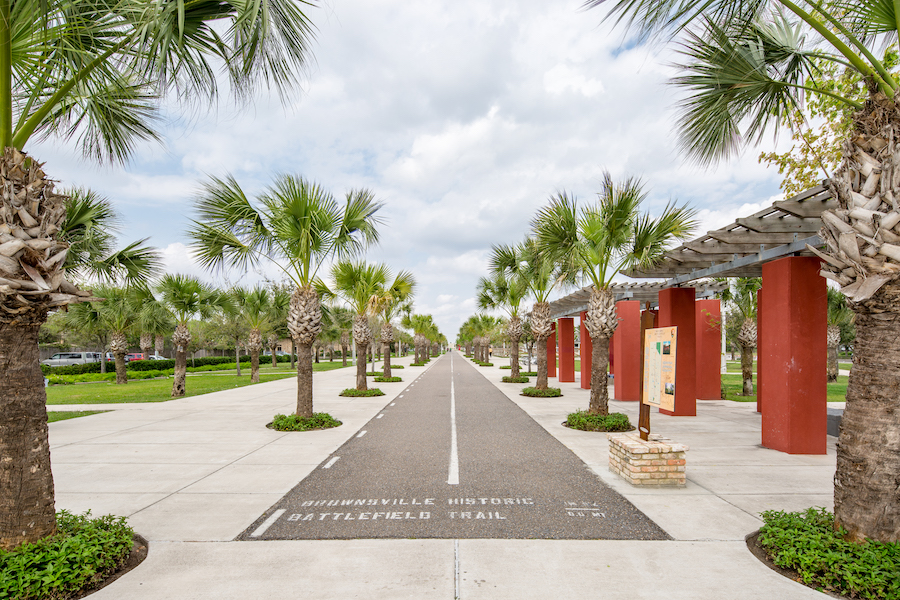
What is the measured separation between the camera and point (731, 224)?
8.63m

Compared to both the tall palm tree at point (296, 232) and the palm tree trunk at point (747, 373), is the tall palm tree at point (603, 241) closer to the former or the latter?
the tall palm tree at point (296, 232)

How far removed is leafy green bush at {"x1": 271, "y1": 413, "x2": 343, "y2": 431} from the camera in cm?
1085

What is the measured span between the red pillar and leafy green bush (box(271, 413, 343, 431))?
1040 cm

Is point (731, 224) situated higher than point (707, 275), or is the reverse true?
point (731, 224)

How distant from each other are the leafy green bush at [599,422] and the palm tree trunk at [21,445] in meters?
9.49

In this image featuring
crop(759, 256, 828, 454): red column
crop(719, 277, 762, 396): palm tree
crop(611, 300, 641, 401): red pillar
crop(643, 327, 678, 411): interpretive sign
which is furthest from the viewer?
crop(719, 277, 762, 396): palm tree

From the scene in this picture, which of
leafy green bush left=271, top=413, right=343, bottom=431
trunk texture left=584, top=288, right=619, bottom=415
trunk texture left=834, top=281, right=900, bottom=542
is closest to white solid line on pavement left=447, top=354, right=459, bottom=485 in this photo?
leafy green bush left=271, top=413, right=343, bottom=431

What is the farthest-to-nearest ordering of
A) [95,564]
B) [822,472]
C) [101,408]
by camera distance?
[101,408]
[822,472]
[95,564]

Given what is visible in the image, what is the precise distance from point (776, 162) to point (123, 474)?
15078mm

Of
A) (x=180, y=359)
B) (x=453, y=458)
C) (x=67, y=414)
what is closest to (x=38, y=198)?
(x=453, y=458)

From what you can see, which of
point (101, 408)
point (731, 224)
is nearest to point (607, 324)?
point (731, 224)

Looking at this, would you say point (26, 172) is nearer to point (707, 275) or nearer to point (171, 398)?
point (707, 275)

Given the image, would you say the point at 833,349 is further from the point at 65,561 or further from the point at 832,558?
the point at 65,561

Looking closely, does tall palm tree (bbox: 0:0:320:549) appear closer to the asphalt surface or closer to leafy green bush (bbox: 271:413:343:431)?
the asphalt surface
